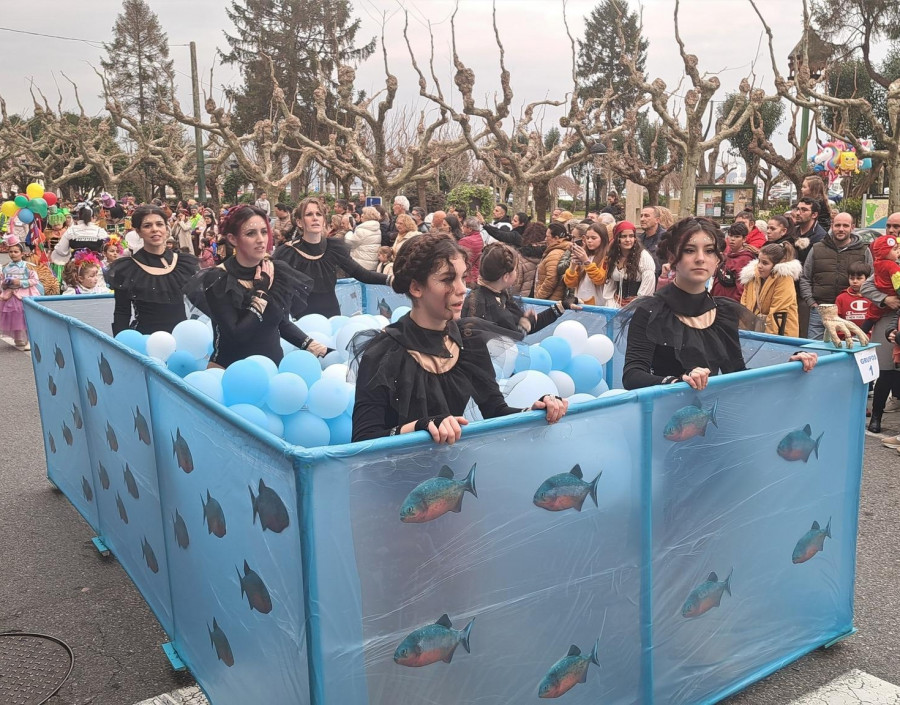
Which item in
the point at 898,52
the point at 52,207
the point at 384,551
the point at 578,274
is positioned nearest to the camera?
the point at 384,551

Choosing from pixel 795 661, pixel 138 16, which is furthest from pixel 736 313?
pixel 138 16

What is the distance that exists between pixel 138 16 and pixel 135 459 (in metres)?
67.5

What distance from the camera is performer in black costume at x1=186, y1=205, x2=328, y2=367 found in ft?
15.1

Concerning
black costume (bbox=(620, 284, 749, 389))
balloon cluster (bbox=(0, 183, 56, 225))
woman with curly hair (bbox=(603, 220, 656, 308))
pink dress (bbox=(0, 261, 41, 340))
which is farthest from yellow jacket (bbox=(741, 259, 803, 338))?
balloon cluster (bbox=(0, 183, 56, 225))

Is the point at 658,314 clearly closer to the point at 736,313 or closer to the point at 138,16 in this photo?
Answer: the point at 736,313

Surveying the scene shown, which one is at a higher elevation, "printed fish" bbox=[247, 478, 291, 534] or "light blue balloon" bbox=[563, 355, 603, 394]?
"printed fish" bbox=[247, 478, 291, 534]

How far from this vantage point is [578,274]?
7773mm

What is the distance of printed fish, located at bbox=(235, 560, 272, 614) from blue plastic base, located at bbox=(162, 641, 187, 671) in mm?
1122

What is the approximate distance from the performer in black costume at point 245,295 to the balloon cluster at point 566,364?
1.15 meters

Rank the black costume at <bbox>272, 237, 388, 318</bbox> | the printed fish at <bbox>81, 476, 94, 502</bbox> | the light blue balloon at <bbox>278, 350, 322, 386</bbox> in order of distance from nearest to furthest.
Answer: the light blue balloon at <bbox>278, 350, 322, 386</bbox>
the printed fish at <bbox>81, 476, 94, 502</bbox>
the black costume at <bbox>272, 237, 388, 318</bbox>

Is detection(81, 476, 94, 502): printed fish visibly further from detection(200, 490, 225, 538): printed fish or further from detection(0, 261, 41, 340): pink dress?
detection(0, 261, 41, 340): pink dress

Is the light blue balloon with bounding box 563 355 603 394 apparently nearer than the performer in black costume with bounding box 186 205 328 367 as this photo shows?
No

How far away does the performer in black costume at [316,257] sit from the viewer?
6742mm

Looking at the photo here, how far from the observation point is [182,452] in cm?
313
